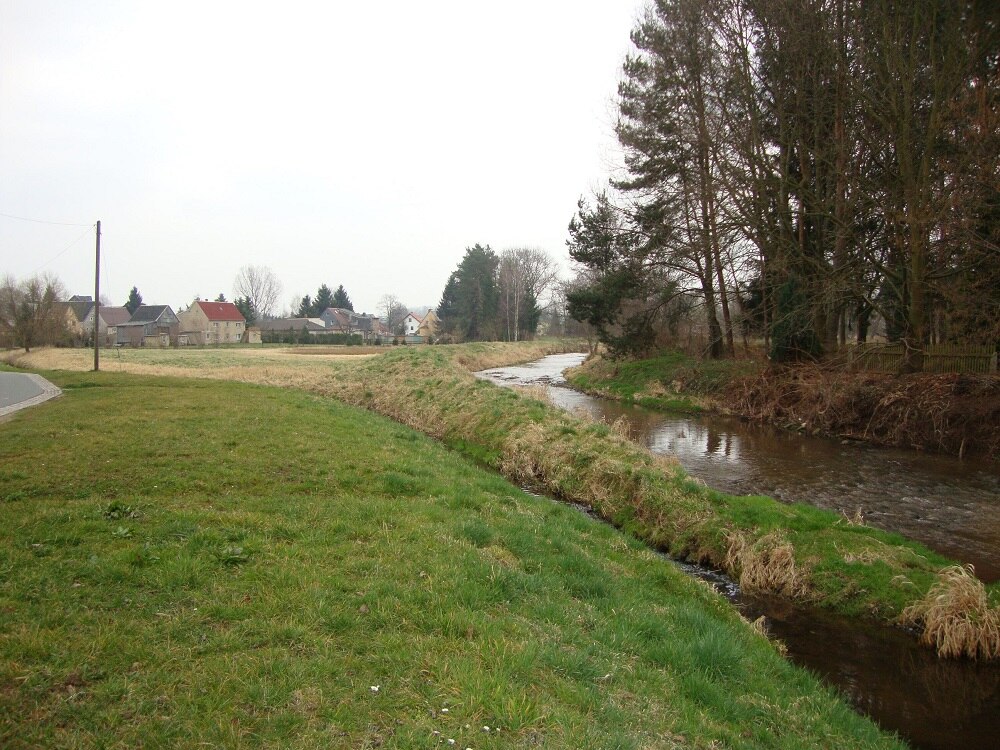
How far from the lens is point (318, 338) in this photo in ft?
272

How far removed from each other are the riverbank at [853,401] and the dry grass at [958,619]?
33.7 feet

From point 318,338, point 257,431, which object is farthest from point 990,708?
point 318,338

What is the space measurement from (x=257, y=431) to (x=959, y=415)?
17.8 m

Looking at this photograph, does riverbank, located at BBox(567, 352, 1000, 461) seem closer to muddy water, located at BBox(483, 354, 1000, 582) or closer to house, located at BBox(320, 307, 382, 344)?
muddy water, located at BBox(483, 354, 1000, 582)

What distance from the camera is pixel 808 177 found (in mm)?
21750

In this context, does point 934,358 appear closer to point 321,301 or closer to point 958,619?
point 958,619

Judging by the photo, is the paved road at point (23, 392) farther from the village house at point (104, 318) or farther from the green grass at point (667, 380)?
the village house at point (104, 318)

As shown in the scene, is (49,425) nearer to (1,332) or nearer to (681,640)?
(681,640)

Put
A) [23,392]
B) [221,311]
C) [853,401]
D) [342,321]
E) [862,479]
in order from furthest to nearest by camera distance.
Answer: [342,321] → [221,311] → [23,392] → [853,401] → [862,479]

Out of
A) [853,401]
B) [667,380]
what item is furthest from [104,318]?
[853,401]

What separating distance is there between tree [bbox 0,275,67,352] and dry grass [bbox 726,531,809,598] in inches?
2365

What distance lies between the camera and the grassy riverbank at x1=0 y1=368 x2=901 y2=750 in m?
3.35

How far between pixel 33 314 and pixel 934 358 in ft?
208

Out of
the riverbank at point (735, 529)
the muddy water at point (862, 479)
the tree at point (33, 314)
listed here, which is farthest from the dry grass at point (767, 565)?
the tree at point (33, 314)
